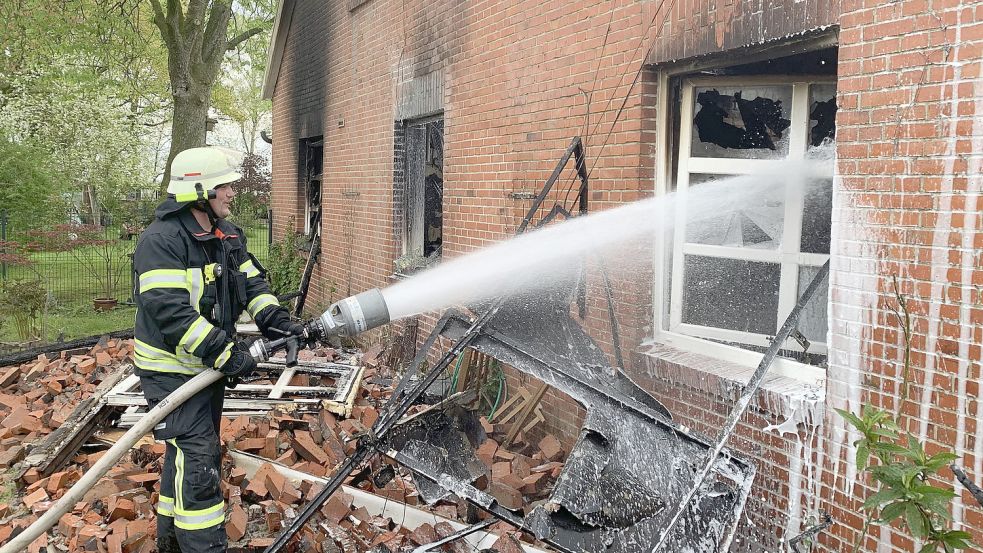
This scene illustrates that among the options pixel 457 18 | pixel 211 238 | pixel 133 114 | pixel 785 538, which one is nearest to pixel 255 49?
pixel 133 114

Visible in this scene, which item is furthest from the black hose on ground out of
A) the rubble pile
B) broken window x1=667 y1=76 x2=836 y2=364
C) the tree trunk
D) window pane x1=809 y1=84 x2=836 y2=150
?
window pane x1=809 y1=84 x2=836 y2=150

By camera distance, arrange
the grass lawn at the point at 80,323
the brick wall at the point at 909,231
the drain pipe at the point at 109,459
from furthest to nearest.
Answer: the grass lawn at the point at 80,323 → the drain pipe at the point at 109,459 → the brick wall at the point at 909,231

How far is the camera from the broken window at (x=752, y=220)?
13.2 feet

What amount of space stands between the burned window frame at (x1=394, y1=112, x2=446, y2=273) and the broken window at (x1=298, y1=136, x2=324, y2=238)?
3.89 metres

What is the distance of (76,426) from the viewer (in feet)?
18.7

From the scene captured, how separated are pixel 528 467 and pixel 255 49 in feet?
56.0

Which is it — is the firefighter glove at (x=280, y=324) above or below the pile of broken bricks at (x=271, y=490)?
above

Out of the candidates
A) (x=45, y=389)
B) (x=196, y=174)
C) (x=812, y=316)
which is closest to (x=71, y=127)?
(x=45, y=389)

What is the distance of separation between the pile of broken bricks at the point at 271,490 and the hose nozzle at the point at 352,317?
1115 mm

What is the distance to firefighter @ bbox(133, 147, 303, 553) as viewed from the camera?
3.77 metres

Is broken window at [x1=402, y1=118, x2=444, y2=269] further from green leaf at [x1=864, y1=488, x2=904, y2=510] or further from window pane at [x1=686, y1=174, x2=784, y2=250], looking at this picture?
green leaf at [x1=864, y1=488, x2=904, y2=510]

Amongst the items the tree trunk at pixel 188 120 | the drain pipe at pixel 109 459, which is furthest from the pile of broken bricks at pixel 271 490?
the tree trunk at pixel 188 120

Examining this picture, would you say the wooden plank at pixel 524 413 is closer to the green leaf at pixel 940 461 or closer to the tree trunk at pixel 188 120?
the green leaf at pixel 940 461

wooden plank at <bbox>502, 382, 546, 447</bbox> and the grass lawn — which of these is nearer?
wooden plank at <bbox>502, 382, 546, 447</bbox>
